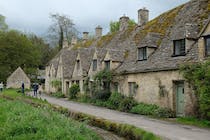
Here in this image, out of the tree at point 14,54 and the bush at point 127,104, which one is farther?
the tree at point 14,54

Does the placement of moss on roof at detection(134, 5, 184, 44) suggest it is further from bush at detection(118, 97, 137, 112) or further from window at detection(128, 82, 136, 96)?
bush at detection(118, 97, 137, 112)

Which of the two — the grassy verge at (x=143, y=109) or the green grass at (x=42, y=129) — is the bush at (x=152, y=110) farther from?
the green grass at (x=42, y=129)

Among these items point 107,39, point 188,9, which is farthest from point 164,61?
point 107,39

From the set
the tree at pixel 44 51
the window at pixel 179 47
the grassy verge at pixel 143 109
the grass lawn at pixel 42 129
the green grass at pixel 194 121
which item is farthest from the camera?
the tree at pixel 44 51

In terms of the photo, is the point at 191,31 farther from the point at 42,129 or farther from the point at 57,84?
the point at 57,84

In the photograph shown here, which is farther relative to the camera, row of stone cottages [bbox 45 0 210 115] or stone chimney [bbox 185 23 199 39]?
stone chimney [bbox 185 23 199 39]

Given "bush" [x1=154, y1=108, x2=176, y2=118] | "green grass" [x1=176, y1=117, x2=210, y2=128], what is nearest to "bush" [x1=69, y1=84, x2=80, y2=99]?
"bush" [x1=154, y1=108, x2=176, y2=118]

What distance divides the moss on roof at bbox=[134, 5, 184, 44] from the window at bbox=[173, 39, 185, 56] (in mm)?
4321

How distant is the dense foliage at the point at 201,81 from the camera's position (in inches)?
705

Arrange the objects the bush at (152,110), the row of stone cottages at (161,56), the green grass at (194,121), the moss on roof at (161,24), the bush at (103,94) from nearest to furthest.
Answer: the green grass at (194,121) < the row of stone cottages at (161,56) < the bush at (152,110) < the moss on roof at (161,24) < the bush at (103,94)

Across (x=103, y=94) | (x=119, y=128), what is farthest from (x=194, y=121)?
(x=103, y=94)

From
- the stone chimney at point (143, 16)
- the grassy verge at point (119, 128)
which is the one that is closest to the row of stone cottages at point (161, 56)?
the stone chimney at point (143, 16)

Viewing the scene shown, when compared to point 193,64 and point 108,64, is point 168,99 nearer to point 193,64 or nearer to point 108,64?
point 193,64

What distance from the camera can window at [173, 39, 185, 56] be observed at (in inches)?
903
